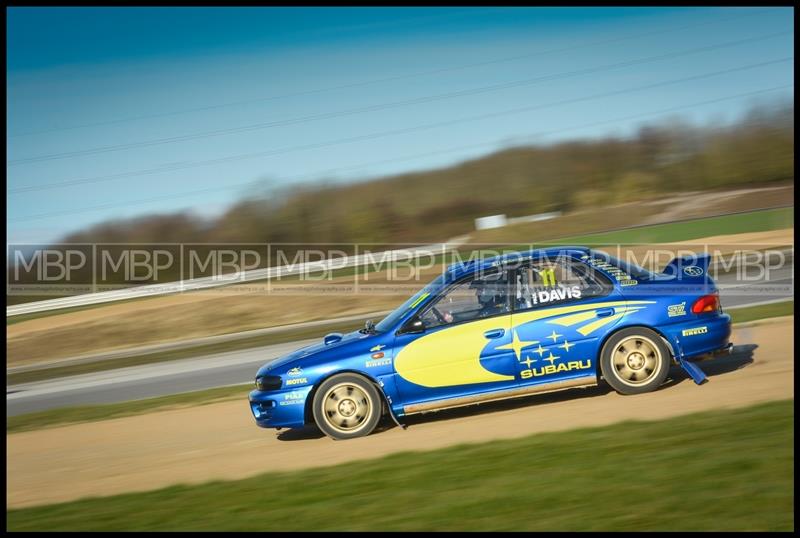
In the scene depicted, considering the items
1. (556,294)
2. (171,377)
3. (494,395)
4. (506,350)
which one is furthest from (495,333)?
(171,377)

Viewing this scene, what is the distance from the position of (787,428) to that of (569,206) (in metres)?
34.0

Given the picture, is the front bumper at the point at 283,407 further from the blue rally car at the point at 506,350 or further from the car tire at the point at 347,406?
the car tire at the point at 347,406

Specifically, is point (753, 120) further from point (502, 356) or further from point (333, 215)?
point (502, 356)

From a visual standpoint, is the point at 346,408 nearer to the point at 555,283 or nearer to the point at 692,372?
the point at 555,283

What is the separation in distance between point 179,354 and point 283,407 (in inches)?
431

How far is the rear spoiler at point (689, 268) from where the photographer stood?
325 inches

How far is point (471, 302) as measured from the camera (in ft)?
26.6

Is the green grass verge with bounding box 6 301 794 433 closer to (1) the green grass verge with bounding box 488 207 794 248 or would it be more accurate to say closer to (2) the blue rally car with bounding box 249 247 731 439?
(2) the blue rally car with bounding box 249 247 731 439

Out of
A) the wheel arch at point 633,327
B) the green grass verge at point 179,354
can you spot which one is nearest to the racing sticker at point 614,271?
the wheel arch at point 633,327

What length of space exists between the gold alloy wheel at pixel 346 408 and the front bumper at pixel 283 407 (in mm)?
238

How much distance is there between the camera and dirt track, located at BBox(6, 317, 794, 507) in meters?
7.27

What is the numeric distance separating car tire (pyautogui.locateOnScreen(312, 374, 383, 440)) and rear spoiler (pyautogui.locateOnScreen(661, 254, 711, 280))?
339 centimetres

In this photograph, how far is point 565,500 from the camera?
17.0ft

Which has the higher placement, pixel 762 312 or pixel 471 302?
pixel 471 302
